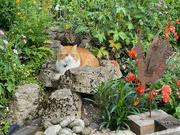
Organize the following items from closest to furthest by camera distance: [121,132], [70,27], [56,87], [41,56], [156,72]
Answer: [156,72], [121,132], [56,87], [41,56], [70,27]

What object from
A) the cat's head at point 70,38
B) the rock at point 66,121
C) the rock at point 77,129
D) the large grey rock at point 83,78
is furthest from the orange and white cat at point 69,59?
the rock at point 77,129

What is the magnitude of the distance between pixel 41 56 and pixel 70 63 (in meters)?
0.92

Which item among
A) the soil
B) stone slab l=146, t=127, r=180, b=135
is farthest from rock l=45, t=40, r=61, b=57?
stone slab l=146, t=127, r=180, b=135

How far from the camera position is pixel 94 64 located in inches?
169

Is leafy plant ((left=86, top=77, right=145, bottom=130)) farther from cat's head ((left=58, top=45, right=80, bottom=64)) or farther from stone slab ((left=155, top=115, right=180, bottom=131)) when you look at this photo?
cat's head ((left=58, top=45, right=80, bottom=64))

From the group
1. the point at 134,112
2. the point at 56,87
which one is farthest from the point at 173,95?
the point at 56,87

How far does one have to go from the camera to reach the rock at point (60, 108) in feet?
10.9

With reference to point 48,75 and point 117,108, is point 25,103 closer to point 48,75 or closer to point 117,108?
point 48,75

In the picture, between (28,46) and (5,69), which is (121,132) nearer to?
(5,69)

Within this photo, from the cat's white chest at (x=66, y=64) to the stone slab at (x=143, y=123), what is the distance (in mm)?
1621

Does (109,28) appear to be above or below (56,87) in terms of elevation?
above

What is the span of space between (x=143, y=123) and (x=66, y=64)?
1.91 meters

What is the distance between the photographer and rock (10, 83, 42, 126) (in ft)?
11.0

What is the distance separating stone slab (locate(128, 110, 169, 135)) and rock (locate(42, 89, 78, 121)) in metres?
0.96
